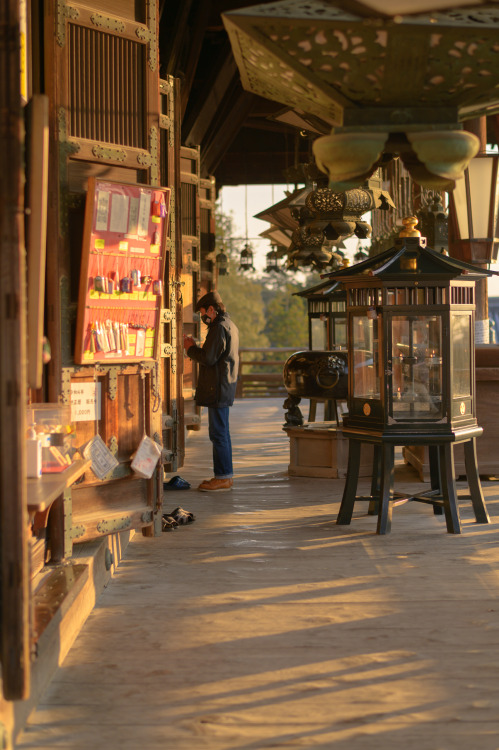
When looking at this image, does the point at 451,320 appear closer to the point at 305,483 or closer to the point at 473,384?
the point at 473,384

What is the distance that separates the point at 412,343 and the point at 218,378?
77.8 inches

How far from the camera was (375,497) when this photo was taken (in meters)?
5.53

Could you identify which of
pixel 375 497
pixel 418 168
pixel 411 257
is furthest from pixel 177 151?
pixel 418 168

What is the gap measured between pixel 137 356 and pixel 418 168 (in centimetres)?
249

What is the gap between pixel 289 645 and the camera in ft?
11.0

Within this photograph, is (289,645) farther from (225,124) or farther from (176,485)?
(225,124)

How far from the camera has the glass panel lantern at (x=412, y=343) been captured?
5.21 m

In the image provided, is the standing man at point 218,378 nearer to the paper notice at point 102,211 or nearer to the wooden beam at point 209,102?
the paper notice at point 102,211

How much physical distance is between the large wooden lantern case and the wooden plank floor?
683 millimetres

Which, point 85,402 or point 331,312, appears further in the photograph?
point 331,312

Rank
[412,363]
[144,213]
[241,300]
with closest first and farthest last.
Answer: [144,213] < [412,363] < [241,300]

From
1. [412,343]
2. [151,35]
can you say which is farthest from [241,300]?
[151,35]

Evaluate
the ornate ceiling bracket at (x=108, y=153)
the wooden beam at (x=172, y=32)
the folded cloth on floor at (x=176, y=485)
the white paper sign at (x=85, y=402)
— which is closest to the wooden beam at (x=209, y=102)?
the wooden beam at (x=172, y=32)

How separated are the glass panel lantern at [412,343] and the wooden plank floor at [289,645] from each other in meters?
0.67
